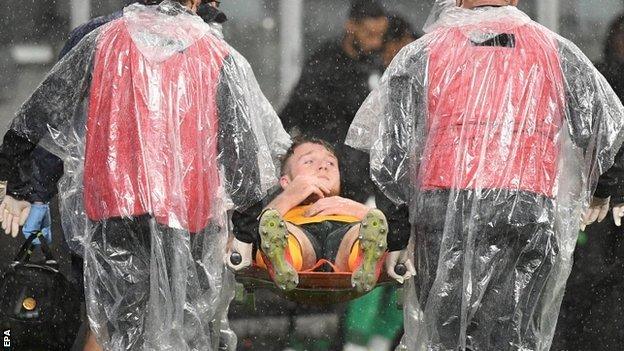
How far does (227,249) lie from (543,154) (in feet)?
3.52

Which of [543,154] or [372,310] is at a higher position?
[543,154]

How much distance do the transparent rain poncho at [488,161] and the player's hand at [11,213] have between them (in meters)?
1.17

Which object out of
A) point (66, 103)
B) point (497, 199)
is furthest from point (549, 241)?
point (66, 103)

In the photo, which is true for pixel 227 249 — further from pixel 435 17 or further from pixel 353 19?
pixel 353 19

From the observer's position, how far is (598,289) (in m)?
6.22

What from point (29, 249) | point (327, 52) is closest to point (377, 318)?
point (327, 52)

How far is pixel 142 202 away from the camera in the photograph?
4750 millimetres

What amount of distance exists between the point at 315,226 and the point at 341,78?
1.13m

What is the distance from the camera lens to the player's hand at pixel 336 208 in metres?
5.74

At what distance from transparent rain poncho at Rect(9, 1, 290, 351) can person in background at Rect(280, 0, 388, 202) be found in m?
1.50

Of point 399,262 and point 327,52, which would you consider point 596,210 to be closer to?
point 399,262

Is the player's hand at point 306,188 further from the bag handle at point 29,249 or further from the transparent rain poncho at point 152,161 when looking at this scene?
the bag handle at point 29,249

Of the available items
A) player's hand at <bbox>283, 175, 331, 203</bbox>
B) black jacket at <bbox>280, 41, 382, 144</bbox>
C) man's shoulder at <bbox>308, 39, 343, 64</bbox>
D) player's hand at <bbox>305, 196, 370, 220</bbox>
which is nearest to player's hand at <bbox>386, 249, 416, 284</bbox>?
player's hand at <bbox>305, 196, 370, 220</bbox>

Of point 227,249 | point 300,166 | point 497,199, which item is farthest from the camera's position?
point 300,166
